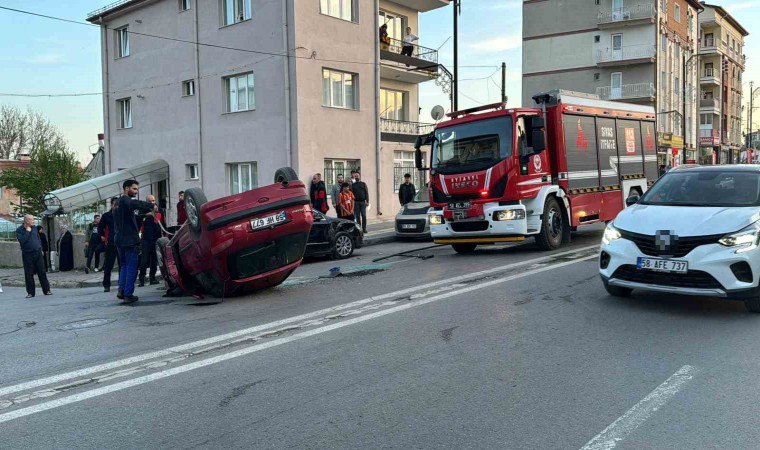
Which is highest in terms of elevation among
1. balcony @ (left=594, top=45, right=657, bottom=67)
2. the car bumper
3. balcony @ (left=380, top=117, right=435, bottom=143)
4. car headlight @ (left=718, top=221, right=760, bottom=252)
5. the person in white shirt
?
balcony @ (left=594, top=45, right=657, bottom=67)

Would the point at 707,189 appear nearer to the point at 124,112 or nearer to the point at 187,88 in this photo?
the point at 187,88

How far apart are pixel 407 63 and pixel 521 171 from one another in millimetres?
15491

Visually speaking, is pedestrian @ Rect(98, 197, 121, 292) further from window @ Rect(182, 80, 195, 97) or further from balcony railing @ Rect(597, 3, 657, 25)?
balcony railing @ Rect(597, 3, 657, 25)

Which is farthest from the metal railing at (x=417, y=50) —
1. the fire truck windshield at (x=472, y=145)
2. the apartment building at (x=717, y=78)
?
the apartment building at (x=717, y=78)

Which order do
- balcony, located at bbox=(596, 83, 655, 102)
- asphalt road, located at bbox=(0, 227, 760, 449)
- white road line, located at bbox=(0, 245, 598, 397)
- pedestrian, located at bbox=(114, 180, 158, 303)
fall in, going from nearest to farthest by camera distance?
asphalt road, located at bbox=(0, 227, 760, 449), white road line, located at bbox=(0, 245, 598, 397), pedestrian, located at bbox=(114, 180, 158, 303), balcony, located at bbox=(596, 83, 655, 102)

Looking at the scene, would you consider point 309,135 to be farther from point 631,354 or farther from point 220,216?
point 631,354

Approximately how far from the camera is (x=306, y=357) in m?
5.58

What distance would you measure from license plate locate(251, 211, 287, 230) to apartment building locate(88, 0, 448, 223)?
12.5 meters

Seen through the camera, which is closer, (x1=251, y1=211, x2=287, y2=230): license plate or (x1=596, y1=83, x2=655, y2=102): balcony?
(x1=251, y1=211, x2=287, y2=230): license plate

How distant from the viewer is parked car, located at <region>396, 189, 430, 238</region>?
16.7 metres

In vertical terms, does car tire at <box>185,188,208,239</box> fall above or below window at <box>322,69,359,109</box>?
below

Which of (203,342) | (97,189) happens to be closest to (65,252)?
(97,189)

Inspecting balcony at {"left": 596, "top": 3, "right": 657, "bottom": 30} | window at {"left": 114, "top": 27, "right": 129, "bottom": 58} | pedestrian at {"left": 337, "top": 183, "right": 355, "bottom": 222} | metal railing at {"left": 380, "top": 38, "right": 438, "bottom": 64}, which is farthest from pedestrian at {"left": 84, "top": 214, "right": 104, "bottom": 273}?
balcony at {"left": 596, "top": 3, "right": 657, "bottom": 30}

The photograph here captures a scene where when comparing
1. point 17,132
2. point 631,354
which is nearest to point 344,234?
point 631,354
